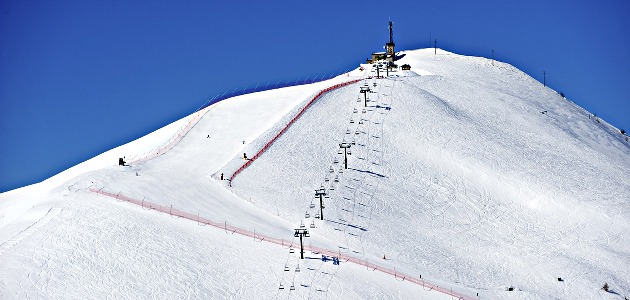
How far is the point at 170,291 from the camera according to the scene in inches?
1827

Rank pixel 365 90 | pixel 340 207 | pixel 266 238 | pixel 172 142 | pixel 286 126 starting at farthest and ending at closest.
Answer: pixel 365 90 < pixel 286 126 < pixel 172 142 < pixel 340 207 < pixel 266 238

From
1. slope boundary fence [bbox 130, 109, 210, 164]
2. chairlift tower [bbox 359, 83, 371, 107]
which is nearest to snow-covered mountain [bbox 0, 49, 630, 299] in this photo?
slope boundary fence [bbox 130, 109, 210, 164]

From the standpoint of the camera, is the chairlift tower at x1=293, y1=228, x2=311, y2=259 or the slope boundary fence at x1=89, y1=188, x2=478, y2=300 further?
the slope boundary fence at x1=89, y1=188, x2=478, y2=300

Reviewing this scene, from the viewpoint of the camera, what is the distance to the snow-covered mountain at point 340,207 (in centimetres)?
4944

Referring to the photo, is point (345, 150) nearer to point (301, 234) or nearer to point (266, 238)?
point (266, 238)

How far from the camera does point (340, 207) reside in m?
63.0

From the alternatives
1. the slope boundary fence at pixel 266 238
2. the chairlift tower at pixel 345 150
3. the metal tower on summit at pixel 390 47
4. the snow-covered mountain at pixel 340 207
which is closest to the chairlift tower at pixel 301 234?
the snow-covered mountain at pixel 340 207

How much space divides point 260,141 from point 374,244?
63.1ft

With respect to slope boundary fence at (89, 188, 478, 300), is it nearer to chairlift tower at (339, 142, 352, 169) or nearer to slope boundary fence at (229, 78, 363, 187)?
slope boundary fence at (229, 78, 363, 187)

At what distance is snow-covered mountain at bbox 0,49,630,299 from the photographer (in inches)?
1946

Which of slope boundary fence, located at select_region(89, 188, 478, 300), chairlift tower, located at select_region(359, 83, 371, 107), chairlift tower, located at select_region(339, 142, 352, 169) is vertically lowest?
slope boundary fence, located at select_region(89, 188, 478, 300)

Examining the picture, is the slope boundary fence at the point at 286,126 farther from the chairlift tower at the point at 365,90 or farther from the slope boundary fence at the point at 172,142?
the slope boundary fence at the point at 172,142

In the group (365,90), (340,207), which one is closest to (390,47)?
(365,90)

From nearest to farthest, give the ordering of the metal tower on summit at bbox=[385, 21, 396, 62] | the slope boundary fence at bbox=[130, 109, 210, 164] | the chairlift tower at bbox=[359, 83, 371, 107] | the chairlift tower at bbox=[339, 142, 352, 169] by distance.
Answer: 1. the chairlift tower at bbox=[339, 142, 352, 169]
2. the slope boundary fence at bbox=[130, 109, 210, 164]
3. the chairlift tower at bbox=[359, 83, 371, 107]
4. the metal tower on summit at bbox=[385, 21, 396, 62]
